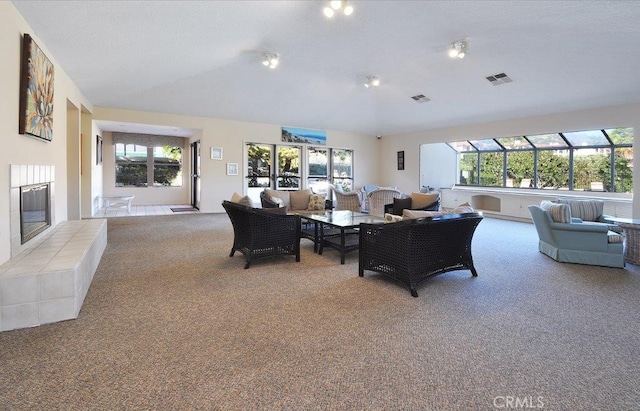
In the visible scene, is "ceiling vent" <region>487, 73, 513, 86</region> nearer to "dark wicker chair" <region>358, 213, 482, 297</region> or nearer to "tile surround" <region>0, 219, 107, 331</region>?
"dark wicker chair" <region>358, 213, 482, 297</region>

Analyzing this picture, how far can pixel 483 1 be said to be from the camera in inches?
165

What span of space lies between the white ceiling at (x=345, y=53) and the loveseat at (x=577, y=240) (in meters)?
2.57

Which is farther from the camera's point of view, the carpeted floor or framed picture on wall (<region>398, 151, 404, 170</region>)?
framed picture on wall (<region>398, 151, 404, 170</region>)

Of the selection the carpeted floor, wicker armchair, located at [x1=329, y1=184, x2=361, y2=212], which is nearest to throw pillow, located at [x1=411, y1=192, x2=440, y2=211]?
wicker armchair, located at [x1=329, y1=184, x2=361, y2=212]

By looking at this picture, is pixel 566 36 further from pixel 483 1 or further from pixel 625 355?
pixel 625 355

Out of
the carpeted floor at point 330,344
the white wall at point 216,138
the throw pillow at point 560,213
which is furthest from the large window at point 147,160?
the throw pillow at point 560,213

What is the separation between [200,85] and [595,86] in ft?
25.7

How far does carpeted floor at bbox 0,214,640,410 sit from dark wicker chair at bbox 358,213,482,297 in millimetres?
166

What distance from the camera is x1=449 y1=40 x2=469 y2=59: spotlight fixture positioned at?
5277 mm

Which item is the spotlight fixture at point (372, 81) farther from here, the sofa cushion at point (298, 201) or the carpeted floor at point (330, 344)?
the carpeted floor at point (330, 344)

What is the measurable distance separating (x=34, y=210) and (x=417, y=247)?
4.25 meters

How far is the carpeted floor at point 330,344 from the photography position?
1.79 meters

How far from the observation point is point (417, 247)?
3.38 m

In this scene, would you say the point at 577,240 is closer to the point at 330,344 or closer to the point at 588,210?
the point at 588,210
